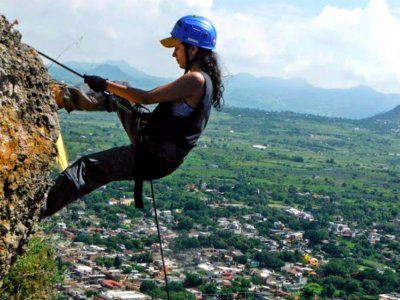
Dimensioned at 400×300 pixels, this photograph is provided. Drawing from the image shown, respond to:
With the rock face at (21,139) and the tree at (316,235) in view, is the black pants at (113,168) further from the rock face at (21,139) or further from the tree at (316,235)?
the tree at (316,235)

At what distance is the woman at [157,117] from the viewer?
5.06 metres

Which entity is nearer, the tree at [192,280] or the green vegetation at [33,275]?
the green vegetation at [33,275]

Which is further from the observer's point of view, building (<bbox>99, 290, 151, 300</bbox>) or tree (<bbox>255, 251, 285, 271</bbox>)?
tree (<bbox>255, 251, 285, 271</bbox>)

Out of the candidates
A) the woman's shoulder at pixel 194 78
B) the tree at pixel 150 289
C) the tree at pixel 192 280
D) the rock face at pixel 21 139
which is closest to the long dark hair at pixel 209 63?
the woman's shoulder at pixel 194 78

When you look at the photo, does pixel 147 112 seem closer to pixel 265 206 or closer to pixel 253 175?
pixel 265 206

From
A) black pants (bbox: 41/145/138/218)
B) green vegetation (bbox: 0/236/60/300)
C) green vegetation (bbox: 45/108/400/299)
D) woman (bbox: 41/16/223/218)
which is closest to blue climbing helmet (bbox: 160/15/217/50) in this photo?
woman (bbox: 41/16/223/218)

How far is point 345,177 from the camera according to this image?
10381 cm

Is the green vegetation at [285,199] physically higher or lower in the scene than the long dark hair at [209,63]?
lower

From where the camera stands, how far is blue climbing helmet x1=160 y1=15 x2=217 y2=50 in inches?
207

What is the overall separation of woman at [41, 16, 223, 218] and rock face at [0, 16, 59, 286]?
16.8 inches

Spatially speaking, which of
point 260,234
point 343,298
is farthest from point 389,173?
point 343,298

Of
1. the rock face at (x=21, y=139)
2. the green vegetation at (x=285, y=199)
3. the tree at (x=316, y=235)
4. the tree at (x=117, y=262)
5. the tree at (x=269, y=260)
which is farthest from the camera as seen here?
the tree at (x=316, y=235)

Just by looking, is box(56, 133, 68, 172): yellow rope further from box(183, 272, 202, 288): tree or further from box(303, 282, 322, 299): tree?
box(303, 282, 322, 299): tree

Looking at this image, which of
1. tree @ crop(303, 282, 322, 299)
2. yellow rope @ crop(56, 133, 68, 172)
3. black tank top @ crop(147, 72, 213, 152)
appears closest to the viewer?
black tank top @ crop(147, 72, 213, 152)
